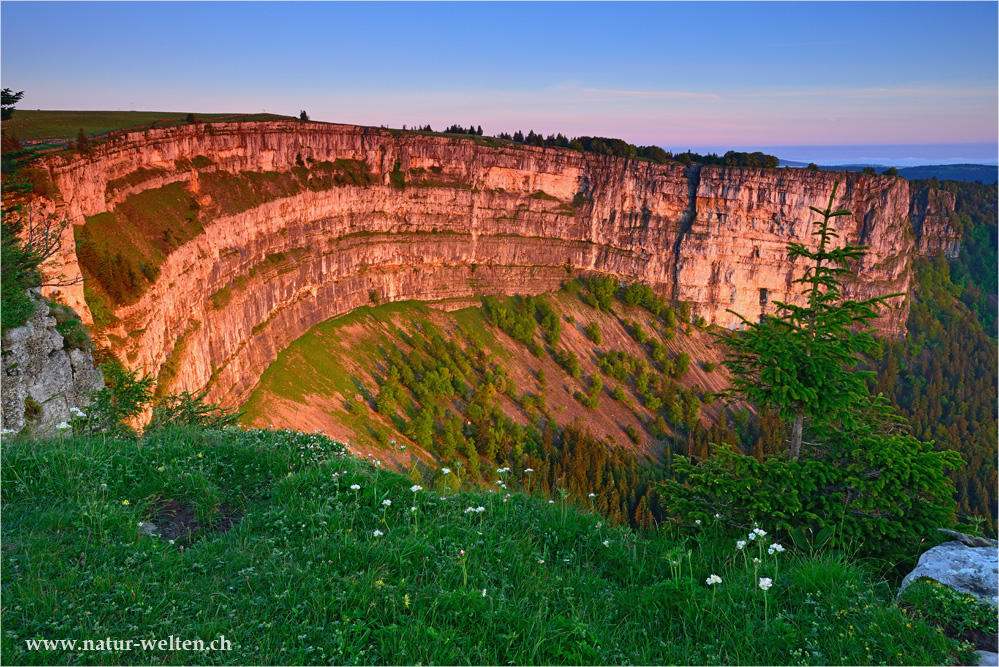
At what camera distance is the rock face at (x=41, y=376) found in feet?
44.4

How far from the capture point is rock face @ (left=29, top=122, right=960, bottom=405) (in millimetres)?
42094

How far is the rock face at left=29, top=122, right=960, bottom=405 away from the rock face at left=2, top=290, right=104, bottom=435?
1439 centimetres

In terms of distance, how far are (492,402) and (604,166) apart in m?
48.9

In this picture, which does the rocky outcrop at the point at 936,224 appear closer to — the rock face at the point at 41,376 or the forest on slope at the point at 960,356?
the forest on slope at the point at 960,356

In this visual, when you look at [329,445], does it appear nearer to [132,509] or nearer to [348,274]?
[132,509]

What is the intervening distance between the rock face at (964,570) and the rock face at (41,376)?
1559 centimetres

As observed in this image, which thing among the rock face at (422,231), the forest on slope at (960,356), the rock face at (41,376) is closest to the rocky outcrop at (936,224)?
the forest on slope at (960,356)

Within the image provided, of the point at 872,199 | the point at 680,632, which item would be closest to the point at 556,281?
the point at 872,199

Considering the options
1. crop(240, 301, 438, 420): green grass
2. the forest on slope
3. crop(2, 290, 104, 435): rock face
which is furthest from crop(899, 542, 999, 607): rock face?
the forest on slope

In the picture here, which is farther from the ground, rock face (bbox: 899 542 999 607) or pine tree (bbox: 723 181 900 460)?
→ pine tree (bbox: 723 181 900 460)

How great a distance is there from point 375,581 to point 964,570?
7.48 meters

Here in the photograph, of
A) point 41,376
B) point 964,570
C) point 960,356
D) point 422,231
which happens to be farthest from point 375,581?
point 960,356

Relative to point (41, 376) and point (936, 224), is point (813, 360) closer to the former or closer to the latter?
point (41, 376)

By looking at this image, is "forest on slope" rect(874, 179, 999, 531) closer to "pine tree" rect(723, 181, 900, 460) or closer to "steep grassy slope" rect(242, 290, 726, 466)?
"steep grassy slope" rect(242, 290, 726, 466)
